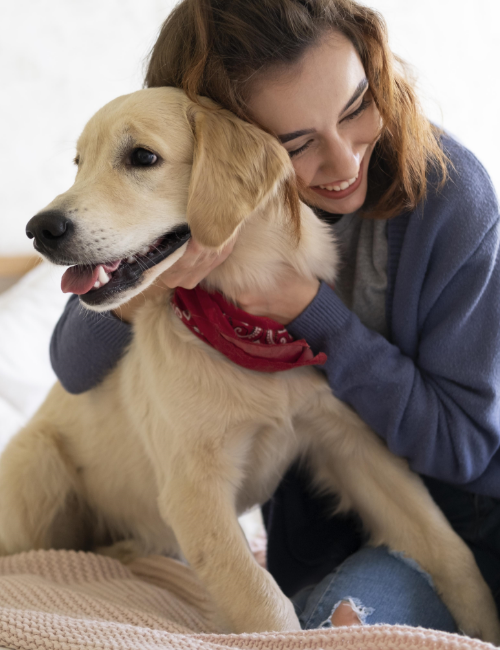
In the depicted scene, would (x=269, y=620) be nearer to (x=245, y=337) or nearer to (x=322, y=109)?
(x=245, y=337)

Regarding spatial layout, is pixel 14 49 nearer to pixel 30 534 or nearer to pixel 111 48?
pixel 111 48

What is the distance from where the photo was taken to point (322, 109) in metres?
1.08

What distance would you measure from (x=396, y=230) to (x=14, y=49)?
6.11 feet

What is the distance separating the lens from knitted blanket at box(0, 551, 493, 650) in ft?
2.72

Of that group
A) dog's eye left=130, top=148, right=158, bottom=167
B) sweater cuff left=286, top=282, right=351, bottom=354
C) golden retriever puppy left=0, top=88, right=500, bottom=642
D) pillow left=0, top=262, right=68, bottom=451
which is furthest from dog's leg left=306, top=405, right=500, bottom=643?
pillow left=0, top=262, right=68, bottom=451

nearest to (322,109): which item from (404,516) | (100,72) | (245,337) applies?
(245,337)

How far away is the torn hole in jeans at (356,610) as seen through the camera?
1144mm

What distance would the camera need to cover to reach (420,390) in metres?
1.25

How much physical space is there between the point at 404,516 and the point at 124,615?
0.61 metres

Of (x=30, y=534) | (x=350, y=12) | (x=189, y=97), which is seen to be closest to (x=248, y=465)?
(x=30, y=534)

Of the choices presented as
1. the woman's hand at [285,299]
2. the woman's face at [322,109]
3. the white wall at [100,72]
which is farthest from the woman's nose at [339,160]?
the white wall at [100,72]

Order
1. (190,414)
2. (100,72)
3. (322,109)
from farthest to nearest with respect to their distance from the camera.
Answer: (100,72) < (190,414) < (322,109)

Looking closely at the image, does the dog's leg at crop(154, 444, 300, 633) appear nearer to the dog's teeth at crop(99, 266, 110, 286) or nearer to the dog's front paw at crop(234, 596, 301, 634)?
the dog's front paw at crop(234, 596, 301, 634)

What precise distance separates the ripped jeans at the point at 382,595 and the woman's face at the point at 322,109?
2.61 feet
